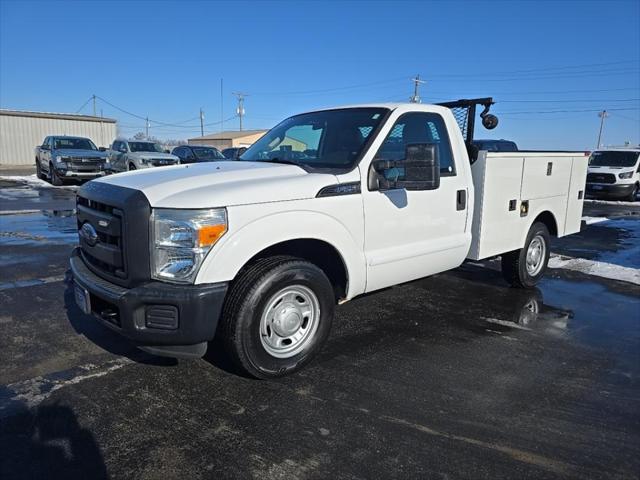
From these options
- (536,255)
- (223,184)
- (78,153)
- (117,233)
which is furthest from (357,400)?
(78,153)

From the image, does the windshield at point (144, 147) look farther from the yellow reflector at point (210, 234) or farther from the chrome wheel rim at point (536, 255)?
the yellow reflector at point (210, 234)

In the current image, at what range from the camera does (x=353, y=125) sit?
167 inches

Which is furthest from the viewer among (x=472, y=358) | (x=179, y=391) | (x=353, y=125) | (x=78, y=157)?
(x=78, y=157)

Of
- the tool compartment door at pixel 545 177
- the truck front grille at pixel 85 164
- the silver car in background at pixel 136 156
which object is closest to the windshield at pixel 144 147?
the silver car in background at pixel 136 156

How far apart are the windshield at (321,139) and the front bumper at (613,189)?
1731cm

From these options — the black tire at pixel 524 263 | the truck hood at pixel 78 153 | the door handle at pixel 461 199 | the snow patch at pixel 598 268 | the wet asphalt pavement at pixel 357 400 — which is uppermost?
the truck hood at pixel 78 153

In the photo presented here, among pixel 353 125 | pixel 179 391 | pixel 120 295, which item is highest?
pixel 353 125

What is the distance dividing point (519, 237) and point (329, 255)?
2.86 meters

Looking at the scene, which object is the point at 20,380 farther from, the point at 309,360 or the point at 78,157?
the point at 78,157

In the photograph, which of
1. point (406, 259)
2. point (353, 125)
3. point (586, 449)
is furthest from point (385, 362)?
point (353, 125)

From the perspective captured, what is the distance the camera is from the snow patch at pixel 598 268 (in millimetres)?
6695

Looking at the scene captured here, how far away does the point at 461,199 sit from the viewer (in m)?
4.63

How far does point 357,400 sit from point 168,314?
4.52ft

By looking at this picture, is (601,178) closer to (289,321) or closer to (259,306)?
(289,321)
